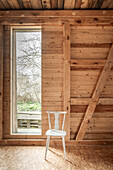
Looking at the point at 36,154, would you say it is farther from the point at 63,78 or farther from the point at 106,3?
the point at 106,3

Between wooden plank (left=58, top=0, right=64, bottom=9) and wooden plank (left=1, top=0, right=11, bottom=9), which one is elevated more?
wooden plank (left=58, top=0, right=64, bottom=9)

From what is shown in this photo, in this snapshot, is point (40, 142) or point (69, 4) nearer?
point (69, 4)

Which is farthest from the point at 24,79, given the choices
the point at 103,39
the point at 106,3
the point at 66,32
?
the point at 106,3

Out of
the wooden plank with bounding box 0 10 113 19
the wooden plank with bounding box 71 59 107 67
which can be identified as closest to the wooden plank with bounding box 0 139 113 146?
the wooden plank with bounding box 71 59 107 67

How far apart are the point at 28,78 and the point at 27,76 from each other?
49 mm

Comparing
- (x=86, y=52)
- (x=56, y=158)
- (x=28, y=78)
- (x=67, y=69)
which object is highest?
(x=86, y=52)

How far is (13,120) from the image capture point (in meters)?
3.35

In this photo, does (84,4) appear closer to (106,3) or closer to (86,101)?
(106,3)

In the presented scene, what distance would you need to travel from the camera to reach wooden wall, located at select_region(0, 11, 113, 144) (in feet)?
10.5

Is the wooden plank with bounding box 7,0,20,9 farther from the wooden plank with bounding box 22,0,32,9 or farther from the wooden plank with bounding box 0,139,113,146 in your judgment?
the wooden plank with bounding box 0,139,113,146

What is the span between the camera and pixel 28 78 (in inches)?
134

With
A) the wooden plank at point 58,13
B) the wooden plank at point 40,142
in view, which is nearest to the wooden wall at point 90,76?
the wooden plank at point 40,142

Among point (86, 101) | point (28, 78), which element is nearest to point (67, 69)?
point (86, 101)

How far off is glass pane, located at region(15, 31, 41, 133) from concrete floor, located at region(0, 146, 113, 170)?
633 millimetres
